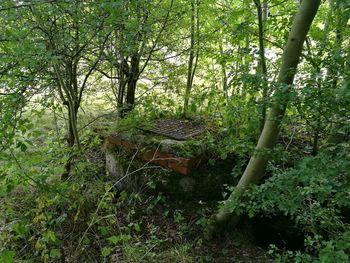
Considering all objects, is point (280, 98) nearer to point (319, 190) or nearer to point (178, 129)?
point (319, 190)

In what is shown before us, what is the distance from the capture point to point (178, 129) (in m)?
3.39

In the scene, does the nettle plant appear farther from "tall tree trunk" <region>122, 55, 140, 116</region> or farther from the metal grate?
"tall tree trunk" <region>122, 55, 140, 116</region>

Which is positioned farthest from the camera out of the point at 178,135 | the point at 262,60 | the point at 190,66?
the point at 190,66

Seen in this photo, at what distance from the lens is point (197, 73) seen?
4074mm

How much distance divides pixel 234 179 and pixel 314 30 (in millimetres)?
1482

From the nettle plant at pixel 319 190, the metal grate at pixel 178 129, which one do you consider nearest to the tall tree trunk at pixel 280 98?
the nettle plant at pixel 319 190

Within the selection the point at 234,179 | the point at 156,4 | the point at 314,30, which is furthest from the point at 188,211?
the point at 156,4

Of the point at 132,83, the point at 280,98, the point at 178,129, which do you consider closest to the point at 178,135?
the point at 178,129

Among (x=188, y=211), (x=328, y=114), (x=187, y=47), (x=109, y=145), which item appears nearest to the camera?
(x=328, y=114)

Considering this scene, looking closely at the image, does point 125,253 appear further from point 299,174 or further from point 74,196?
point 299,174

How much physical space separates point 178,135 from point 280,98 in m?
1.62

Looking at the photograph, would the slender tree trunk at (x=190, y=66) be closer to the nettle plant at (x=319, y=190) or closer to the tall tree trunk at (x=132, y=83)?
the tall tree trunk at (x=132, y=83)

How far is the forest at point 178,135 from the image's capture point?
6.10 ft

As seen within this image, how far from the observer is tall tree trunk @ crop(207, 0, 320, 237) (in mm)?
1870
